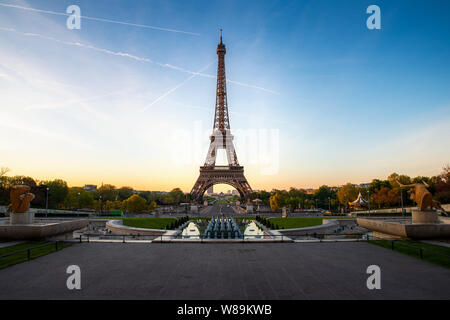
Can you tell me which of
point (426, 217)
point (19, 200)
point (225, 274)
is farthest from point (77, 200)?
point (426, 217)

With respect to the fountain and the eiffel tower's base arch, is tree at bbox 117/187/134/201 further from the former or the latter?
the fountain

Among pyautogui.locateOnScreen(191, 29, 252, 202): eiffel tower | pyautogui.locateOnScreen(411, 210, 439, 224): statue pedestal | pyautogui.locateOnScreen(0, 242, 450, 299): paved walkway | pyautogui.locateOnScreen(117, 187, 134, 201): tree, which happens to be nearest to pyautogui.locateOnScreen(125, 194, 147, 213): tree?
pyautogui.locateOnScreen(191, 29, 252, 202): eiffel tower

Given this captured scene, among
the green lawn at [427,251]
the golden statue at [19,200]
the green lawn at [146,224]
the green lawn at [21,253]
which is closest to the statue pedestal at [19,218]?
the golden statue at [19,200]

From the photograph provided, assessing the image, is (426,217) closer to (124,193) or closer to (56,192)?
(56,192)
